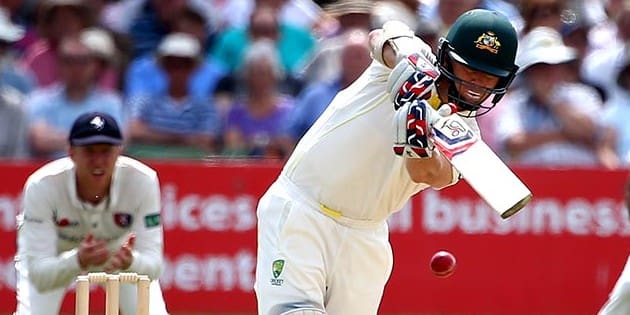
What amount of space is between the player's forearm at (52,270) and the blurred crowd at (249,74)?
2547mm

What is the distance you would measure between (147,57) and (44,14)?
727 mm

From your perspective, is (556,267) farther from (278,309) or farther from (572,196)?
(278,309)

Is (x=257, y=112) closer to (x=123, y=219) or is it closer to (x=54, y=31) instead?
(x=54, y=31)

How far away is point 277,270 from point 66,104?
4.13 m

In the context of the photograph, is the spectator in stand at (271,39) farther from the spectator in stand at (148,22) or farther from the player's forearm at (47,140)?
the player's forearm at (47,140)

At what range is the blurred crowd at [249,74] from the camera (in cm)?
856

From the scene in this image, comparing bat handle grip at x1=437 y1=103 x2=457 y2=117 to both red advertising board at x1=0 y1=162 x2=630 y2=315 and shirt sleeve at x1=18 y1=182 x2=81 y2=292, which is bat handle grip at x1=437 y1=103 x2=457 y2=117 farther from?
red advertising board at x1=0 y1=162 x2=630 y2=315

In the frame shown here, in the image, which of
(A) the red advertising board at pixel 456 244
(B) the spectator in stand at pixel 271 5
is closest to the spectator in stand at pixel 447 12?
(B) the spectator in stand at pixel 271 5

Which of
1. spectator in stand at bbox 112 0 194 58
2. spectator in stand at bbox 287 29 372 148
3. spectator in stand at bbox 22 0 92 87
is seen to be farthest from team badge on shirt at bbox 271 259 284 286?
spectator in stand at bbox 112 0 194 58

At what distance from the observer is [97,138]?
5949 millimetres

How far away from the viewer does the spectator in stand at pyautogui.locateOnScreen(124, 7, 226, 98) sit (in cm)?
883

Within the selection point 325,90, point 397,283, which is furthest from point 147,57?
point 397,283

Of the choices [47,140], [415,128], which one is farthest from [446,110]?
[47,140]

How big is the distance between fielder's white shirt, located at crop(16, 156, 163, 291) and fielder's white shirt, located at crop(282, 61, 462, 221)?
1.39 meters
